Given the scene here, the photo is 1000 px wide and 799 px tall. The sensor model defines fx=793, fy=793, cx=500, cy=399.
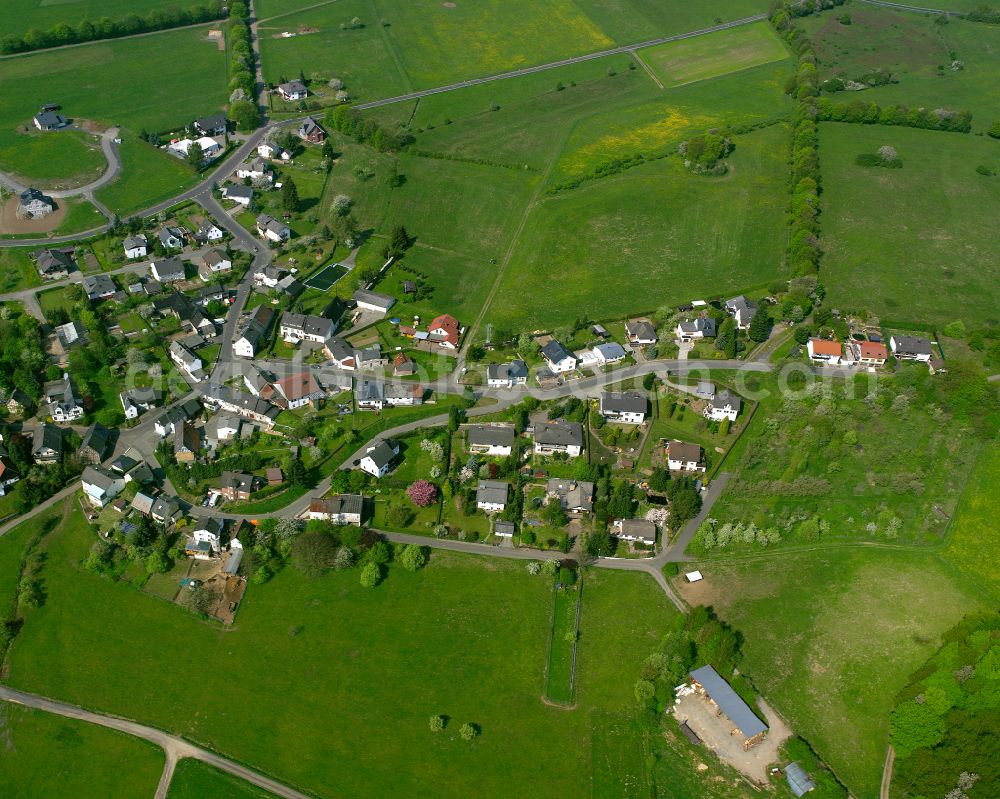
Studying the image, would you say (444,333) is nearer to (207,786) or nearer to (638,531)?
(638,531)

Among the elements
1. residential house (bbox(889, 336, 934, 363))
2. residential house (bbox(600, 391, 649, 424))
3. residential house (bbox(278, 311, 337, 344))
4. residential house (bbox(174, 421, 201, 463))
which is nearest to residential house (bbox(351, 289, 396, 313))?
residential house (bbox(278, 311, 337, 344))

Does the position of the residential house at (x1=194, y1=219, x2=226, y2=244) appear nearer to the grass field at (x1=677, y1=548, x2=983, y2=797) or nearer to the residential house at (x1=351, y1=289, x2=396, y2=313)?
the residential house at (x1=351, y1=289, x2=396, y2=313)

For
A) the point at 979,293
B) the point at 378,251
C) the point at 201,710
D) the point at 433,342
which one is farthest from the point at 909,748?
the point at 378,251

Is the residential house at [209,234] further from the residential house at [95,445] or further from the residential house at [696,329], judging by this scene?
the residential house at [696,329]

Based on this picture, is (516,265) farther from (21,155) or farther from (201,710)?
(21,155)

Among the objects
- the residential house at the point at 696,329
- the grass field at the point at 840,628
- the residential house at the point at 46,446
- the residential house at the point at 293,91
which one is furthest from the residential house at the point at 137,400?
the residential house at the point at 293,91

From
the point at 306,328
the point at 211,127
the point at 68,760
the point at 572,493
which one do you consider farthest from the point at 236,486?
the point at 211,127

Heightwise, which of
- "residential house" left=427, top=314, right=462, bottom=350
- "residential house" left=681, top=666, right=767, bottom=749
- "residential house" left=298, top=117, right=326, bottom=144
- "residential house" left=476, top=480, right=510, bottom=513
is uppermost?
"residential house" left=298, top=117, right=326, bottom=144
